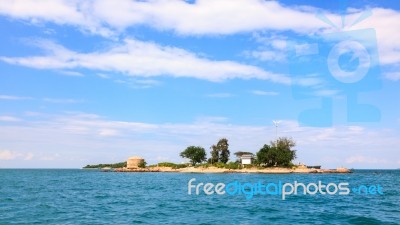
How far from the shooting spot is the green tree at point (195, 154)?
561 ft

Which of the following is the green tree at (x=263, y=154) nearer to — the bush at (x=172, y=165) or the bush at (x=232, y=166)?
the bush at (x=232, y=166)

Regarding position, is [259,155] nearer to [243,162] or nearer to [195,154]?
[243,162]

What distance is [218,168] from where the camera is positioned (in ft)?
493

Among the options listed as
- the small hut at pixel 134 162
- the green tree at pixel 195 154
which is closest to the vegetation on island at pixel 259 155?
the green tree at pixel 195 154

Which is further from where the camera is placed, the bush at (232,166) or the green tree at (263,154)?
the bush at (232,166)

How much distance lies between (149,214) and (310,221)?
12002 millimetres

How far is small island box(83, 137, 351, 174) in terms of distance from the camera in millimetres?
144000

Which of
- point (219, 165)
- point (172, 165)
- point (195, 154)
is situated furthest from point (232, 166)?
point (172, 165)

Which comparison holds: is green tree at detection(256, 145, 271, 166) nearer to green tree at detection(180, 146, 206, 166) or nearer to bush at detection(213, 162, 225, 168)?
bush at detection(213, 162, 225, 168)

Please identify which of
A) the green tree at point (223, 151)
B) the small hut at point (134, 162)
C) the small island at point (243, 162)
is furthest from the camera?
the small hut at point (134, 162)

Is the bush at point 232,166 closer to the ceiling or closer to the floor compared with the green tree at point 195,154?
closer to the floor

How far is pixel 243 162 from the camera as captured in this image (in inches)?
6142

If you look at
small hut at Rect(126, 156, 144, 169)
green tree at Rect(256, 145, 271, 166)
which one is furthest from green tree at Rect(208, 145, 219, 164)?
small hut at Rect(126, 156, 144, 169)

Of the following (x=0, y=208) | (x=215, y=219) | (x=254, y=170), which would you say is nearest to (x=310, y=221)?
(x=215, y=219)
